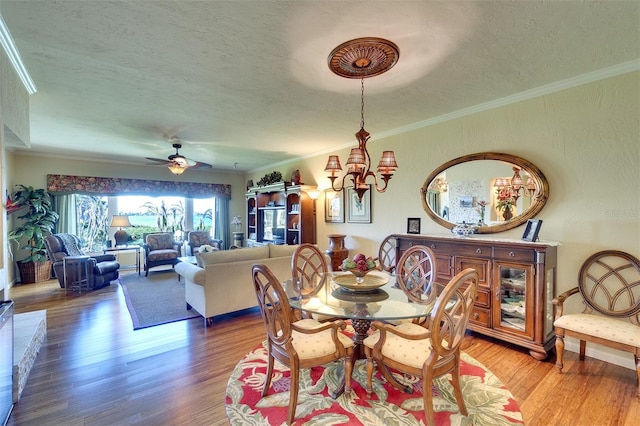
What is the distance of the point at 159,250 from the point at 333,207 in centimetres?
412

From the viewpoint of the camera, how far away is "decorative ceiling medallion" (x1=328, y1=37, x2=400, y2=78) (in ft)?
6.64

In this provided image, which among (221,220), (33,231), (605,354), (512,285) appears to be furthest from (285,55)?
(221,220)

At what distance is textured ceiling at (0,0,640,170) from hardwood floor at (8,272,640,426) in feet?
8.50

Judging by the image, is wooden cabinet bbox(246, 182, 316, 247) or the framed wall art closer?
the framed wall art

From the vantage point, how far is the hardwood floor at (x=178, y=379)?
1936 millimetres

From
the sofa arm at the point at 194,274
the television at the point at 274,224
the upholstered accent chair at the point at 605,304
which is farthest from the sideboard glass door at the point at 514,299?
the television at the point at 274,224

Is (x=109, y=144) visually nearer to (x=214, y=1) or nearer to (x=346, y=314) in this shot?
(x=214, y=1)

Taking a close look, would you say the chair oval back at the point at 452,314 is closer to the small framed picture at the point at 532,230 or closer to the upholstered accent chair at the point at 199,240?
the small framed picture at the point at 532,230

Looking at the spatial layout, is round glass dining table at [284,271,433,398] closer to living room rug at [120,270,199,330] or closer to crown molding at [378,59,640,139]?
living room rug at [120,270,199,330]

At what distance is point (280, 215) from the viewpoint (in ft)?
21.6

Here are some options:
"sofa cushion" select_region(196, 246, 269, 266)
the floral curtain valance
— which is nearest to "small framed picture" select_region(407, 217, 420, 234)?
"sofa cushion" select_region(196, 246, 269, 266)

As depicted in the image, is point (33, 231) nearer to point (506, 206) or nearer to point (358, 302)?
point (358, 302)

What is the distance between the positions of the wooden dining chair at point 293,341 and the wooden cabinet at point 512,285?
5.68 ft

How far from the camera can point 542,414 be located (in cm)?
194
